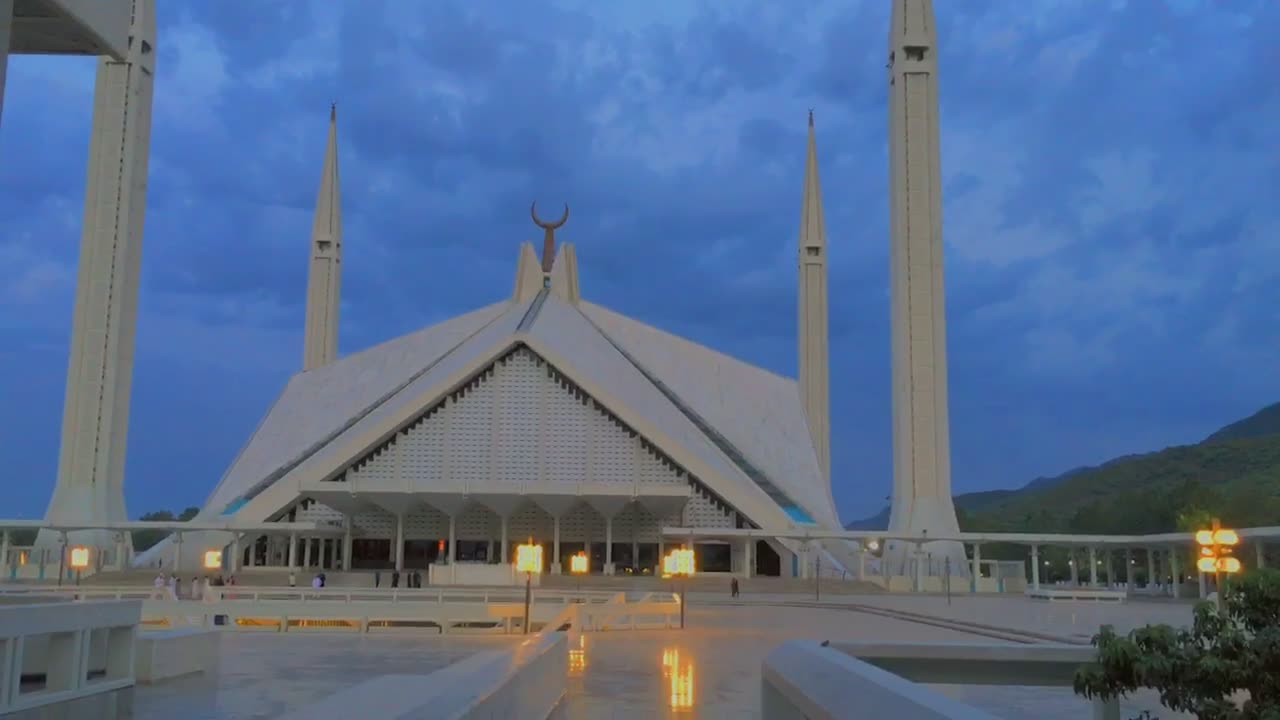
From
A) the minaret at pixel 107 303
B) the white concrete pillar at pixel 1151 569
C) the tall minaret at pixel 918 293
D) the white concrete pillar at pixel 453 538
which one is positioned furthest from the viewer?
the white concrete pillar at pixel 453 538

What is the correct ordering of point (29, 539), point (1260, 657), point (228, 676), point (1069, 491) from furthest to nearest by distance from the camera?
point (1069, 491) → point (29, 539) → point (228, 676) → point (1260, 657)

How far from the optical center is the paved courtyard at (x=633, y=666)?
6.91 meters

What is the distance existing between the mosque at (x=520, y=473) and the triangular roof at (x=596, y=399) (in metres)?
0.09

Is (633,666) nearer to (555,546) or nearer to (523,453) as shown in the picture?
(555,546)

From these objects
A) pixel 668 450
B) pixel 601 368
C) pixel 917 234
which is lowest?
pixel 668 450

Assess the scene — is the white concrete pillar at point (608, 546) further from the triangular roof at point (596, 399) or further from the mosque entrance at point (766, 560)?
the mosque entrance at point (766, 560)

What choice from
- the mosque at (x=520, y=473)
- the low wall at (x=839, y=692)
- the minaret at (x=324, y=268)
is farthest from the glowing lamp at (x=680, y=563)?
the minaret at (x=324, y=268)

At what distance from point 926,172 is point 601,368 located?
1144 cm

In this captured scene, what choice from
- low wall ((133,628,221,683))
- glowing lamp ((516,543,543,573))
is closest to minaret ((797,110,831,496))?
glowing lamp ((516,543,543,573))

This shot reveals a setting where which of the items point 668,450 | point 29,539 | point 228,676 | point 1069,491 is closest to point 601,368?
point 668,450

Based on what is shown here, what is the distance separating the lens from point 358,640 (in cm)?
1350

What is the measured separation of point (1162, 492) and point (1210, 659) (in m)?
62.0

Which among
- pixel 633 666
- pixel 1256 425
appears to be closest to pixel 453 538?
pixel 633 666

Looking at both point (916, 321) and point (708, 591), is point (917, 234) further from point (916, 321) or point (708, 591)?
point (708, 591)
